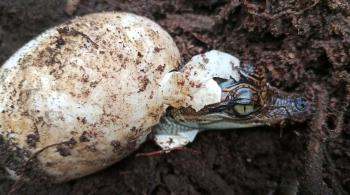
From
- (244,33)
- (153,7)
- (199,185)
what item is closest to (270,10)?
(244,33)

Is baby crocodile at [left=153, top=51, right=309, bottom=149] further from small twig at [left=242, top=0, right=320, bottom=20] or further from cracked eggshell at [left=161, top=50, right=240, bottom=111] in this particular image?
small twig at [left=242, top=0, right=320, bottom=20]

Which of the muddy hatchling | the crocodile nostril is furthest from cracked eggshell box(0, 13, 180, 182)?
the crocodile nostril

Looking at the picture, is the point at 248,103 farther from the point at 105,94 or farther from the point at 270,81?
the point at 105,94

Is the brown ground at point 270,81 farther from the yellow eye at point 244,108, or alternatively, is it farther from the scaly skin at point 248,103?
the yellow eye at point 244,108

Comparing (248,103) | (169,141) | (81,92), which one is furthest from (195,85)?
(81,92)

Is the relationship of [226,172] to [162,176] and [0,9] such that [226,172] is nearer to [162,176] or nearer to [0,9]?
[162,176]

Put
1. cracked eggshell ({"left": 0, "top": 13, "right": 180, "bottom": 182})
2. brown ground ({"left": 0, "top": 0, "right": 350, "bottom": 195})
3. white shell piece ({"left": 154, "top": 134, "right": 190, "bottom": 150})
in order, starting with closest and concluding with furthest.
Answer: cracked eggshell ({"left": 0, "top": 13, "right": 180, "bottom": 182}) < brown ground ({"left": 0, "top": 0, "right": 350, "bottom": 195}) < white shell piece ({"left": 154, "top": 134, "right": 190, "bottom": 150})

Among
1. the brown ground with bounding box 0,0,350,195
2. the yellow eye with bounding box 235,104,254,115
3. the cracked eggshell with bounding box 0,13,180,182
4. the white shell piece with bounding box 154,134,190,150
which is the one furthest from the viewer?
the white shell piece with bounding box 154,134,190,150

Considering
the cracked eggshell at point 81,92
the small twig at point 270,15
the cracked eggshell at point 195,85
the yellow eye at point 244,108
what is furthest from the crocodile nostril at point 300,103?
the cracked eggshell at point 81,92
